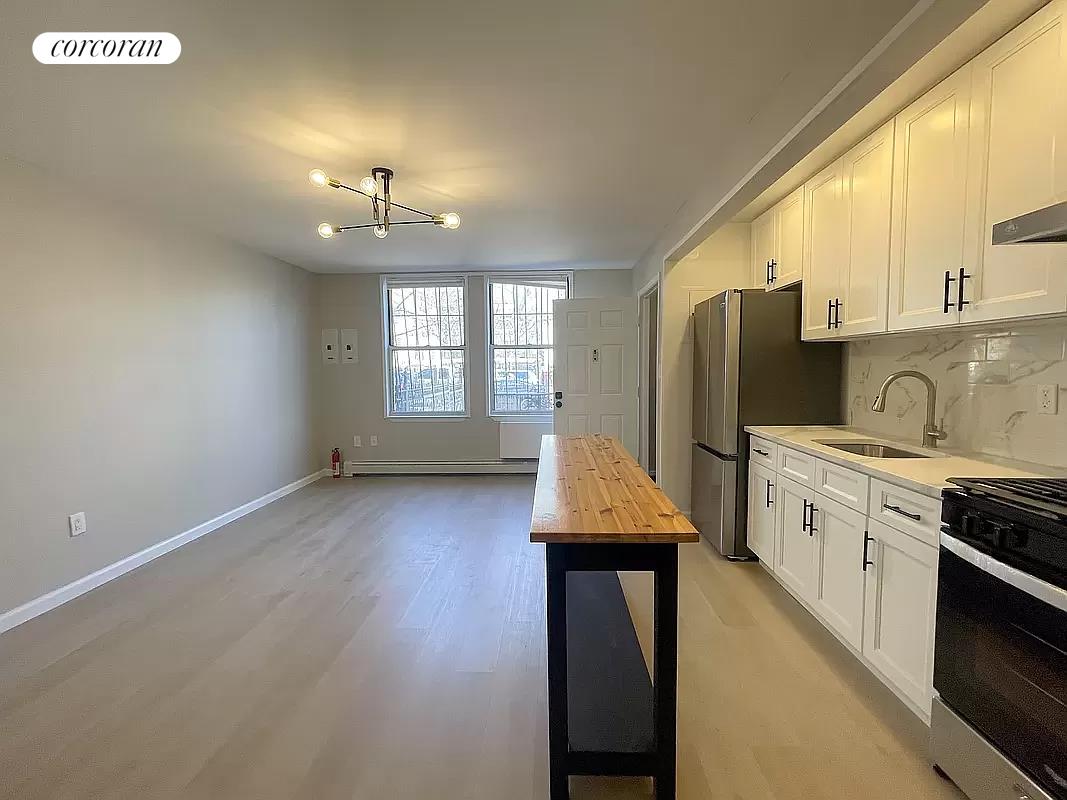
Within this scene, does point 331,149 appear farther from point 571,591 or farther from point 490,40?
point 571,591

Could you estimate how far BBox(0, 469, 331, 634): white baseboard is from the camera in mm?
2869

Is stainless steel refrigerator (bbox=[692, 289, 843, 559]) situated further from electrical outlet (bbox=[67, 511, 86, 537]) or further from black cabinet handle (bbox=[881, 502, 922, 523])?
electrical outlet (bbox=[67, 511, 86, 537])

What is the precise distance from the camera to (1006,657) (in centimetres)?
145

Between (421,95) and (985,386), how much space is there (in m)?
2.61

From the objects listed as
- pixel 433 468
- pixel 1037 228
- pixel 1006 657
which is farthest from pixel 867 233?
pixel 433 468

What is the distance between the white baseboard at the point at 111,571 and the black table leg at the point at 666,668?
10.5ft

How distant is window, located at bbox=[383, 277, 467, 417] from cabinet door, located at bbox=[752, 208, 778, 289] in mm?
3415

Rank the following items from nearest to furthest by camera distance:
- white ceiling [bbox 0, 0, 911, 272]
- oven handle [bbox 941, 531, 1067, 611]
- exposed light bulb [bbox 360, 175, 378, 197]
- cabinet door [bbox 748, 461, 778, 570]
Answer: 1. oven handle [bbox 941, 531, 1067, 611]
2. white ceiling [bbox 0, 0, 911, 272]
3. exposed light bulb [bbox 360, 175, 378, 197]
4. cabinet door [bbox 748, 461, 778, 570]

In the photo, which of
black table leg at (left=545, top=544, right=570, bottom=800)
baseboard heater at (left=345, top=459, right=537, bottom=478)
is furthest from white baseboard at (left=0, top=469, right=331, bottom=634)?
black table leg at (left=545, top=544, right=570, bottom=800)

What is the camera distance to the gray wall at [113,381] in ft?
9.53

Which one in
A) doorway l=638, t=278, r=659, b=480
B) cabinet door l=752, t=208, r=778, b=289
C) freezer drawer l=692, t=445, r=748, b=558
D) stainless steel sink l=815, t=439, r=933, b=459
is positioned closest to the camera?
stainless steel sink l=815, t=439, r=933, b=459

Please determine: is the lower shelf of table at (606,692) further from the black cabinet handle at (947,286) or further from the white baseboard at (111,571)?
the white baseboard at (111,571)

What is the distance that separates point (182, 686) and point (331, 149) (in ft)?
8.16

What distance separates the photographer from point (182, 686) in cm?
229
